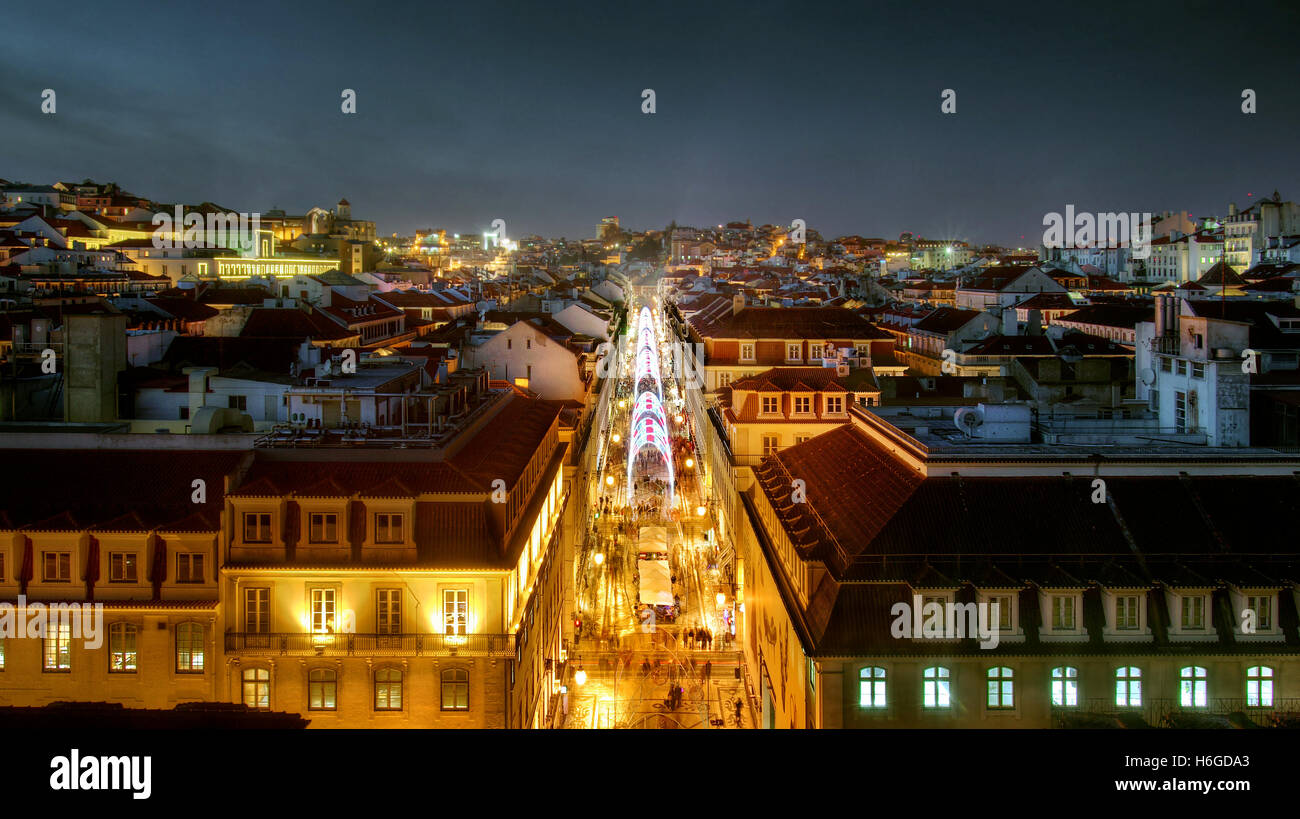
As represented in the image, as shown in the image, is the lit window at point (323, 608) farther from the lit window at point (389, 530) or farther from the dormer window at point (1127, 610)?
the dormer window at point (1127, 610)

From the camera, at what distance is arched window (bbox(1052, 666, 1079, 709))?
2028 centimetres

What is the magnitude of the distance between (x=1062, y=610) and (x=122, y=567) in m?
19.6

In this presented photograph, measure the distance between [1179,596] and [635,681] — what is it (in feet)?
63.2

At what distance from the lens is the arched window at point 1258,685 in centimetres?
1999

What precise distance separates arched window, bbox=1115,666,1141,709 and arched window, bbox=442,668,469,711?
1317 centimetres

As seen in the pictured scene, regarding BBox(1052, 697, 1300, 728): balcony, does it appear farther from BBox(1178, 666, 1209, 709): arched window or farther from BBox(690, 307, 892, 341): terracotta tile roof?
BBox(690, 307, 892, 341): terracotta tile roof

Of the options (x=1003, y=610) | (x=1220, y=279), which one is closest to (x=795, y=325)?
(x=1003, y=610)

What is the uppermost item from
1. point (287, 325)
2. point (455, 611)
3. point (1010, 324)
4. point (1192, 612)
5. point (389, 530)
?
point (1010, 324)

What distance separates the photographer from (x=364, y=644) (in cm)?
2275

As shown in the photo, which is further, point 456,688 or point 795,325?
point 795,325

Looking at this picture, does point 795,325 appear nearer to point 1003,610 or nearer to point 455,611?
point 455,611

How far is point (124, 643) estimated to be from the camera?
22.9m
